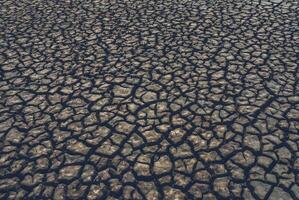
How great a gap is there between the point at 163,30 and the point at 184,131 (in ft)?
9.04

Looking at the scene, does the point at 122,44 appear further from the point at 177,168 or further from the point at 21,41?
the point at 177,168

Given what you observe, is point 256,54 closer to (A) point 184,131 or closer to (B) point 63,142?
(A) point 184,131

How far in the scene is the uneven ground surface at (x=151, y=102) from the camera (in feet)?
12.0

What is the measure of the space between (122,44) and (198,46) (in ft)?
4.15

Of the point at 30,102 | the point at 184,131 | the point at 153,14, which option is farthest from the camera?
the point at 153,14

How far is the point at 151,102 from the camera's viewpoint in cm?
473

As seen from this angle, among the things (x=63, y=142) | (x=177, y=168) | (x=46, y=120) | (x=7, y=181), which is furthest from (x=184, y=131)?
(x=7, y=181)

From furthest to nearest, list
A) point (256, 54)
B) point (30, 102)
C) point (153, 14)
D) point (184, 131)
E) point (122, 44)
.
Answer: point (153, 14) → point (122, 44) → point (256, 54) → point (30, 102) → point (184, 131)

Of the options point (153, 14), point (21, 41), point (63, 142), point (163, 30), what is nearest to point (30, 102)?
point (63, 142)

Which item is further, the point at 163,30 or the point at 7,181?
the point at 163,30

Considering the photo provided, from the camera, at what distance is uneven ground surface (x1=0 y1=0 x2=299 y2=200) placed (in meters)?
3.64

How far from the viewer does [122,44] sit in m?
6.10

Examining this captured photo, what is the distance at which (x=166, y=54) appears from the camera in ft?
19.0

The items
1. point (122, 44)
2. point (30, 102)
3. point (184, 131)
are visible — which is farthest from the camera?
point (122, 44)
